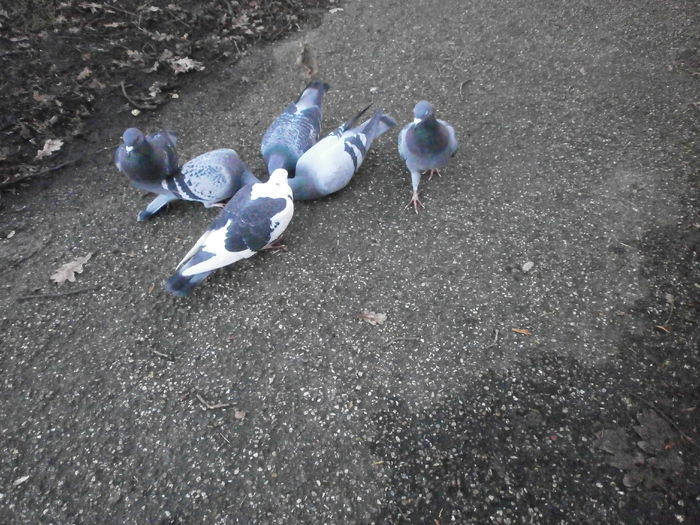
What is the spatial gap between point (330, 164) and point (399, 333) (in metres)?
1.36

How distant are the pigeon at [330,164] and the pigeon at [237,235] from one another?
314 mm

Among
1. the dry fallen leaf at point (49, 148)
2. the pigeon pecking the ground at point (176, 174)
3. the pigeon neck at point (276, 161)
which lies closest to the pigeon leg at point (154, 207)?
the pigeon pecking the ground at point (176, 174)

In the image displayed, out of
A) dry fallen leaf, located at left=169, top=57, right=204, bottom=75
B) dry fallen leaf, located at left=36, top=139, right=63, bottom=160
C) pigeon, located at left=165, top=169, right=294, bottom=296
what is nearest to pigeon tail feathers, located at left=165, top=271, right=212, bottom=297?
pigeon, located at left=165, top=169, right=294, bottom=296

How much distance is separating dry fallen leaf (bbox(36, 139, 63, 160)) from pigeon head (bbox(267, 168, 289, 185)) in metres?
2.17

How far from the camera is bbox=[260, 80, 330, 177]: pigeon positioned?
3.39 meters

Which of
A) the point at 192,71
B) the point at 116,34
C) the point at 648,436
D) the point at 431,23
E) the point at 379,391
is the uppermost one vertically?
the point at 116,34

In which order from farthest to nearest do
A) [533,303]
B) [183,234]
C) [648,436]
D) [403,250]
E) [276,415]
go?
1. [183,234]
2. [403,250]
3. [533,303]
4. [276,415]
5. [648,436]

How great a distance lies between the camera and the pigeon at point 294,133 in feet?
11.1

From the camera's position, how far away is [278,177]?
122 inches

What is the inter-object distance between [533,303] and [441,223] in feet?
2.79

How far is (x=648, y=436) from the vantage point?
2049 mm

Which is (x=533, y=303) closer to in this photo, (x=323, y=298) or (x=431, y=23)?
(x=323, y=298)

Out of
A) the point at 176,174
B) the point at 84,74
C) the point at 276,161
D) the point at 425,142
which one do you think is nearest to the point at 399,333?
the point at 425,142

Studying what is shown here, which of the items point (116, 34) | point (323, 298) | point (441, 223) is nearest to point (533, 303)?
point (441, 223)
